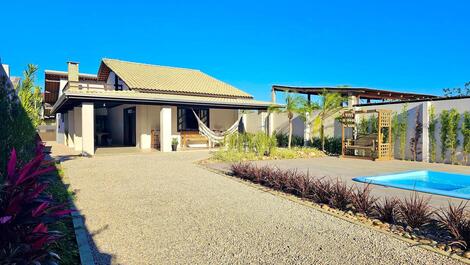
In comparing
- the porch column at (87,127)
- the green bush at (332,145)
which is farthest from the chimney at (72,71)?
the green bush at (332,145)

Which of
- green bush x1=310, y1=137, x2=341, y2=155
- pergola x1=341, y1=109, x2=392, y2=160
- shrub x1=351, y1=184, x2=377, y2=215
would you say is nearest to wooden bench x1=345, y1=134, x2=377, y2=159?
pergola x1=341, y1=109, x2=392, y2=160

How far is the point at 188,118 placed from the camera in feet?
57.4

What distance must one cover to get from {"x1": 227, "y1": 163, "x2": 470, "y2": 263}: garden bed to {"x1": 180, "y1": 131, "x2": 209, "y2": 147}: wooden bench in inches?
429

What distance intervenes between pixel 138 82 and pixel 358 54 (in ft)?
53.1

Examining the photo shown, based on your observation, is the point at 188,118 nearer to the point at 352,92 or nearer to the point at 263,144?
the point at 263,144

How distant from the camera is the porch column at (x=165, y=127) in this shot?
14516mm

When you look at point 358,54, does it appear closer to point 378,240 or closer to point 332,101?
point 332,101

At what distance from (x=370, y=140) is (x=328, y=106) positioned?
8.63ft

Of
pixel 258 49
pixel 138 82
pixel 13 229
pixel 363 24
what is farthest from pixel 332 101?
pixel 13 229

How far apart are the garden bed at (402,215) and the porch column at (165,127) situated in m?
9.27

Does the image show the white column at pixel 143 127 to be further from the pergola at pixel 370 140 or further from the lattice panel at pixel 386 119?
the lattice panel at pixel 386 119

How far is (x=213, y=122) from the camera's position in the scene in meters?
18.2

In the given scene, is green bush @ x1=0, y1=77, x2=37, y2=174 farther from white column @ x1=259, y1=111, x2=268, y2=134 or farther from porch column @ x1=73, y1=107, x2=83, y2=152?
white column @ x1=259, y1=111, x2=268, y2=134

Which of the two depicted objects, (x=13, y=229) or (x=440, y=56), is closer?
(x=13, y=229)
